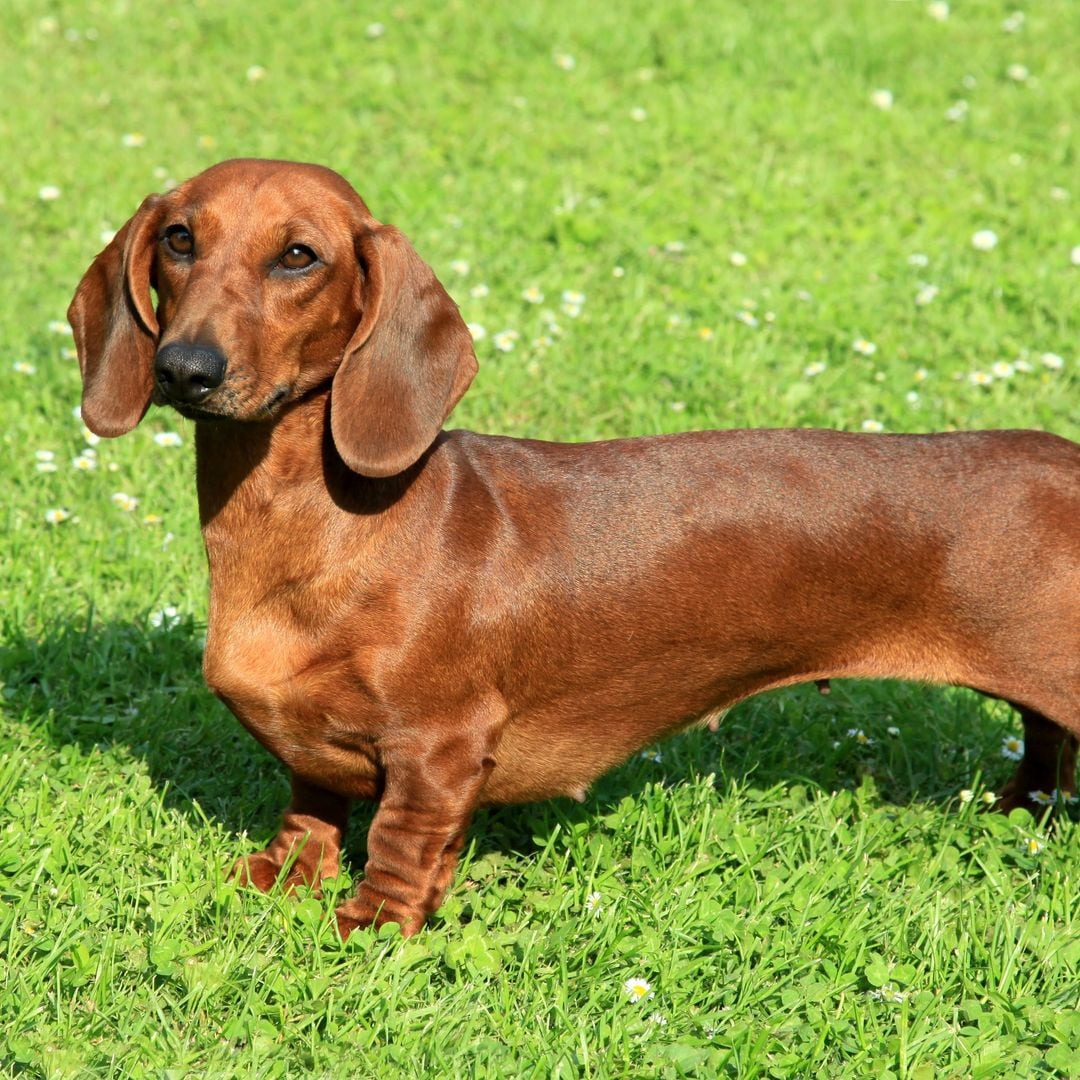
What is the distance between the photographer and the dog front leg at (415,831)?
3066mm

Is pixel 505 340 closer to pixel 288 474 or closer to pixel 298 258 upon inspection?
pixel 288 474

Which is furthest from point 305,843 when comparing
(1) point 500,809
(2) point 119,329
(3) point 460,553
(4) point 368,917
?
(2) point 119,329

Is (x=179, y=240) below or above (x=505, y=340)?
above

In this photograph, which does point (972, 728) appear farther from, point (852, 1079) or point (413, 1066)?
point (413, 1066)

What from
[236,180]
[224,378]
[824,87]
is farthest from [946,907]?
[824,87]

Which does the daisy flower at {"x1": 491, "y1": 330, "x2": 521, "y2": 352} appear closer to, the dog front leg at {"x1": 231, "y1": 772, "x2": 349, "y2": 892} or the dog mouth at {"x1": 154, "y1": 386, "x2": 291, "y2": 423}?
the dog front leg at {"x1": 231, "y1": 772, "x2": 349, "y2": 892}

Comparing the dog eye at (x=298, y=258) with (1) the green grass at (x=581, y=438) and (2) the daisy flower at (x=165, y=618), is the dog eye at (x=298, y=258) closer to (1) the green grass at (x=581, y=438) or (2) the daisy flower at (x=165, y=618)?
(1) the green grass at (x=581, y=438)

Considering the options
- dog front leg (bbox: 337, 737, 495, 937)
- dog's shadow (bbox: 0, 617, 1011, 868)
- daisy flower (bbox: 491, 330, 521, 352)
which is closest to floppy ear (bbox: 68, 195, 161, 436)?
dog front leg (bbox: 337, 737, 495, 937)

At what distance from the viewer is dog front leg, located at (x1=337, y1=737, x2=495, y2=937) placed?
3.07m

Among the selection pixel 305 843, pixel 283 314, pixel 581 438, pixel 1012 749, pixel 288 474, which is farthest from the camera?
pixel 581 438

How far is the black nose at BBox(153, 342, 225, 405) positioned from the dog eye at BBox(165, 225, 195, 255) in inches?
12.0

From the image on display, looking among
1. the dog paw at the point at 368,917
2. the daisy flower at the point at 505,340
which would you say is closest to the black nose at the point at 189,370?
the dog paw at the point at 368,917

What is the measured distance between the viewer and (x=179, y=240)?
2855 mm

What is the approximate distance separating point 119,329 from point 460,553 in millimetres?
850
